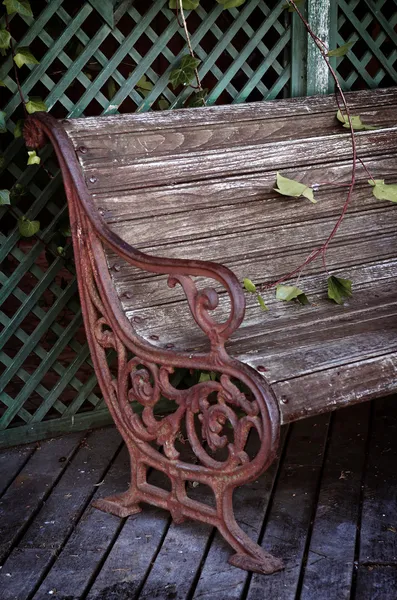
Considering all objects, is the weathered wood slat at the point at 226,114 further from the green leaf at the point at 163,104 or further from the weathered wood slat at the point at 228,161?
the green leaf at the point at 163,104

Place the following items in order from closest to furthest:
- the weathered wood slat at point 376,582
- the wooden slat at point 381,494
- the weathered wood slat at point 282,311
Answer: the weathered wood slat at point 376,582
the wooden slat at point 381,494
the weathered wood slat at point 282,311

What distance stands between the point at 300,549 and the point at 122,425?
0.62 metres

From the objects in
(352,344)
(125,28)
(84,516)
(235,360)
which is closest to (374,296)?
(352,344)

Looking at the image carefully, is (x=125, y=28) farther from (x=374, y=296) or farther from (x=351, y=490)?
(x=351, y=490)

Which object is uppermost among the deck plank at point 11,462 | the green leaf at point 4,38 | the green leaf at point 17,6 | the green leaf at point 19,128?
the green leaf at point 17,6

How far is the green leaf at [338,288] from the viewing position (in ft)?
9.13

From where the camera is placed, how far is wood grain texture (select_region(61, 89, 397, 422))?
7.73 ft

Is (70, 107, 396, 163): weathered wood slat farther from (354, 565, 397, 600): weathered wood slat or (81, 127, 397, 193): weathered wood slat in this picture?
(354, 565, 397, 600): weathered wood slat

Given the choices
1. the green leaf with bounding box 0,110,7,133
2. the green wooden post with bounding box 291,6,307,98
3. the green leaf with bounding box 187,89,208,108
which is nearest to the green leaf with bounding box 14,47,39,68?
the green leaf with bounding box 0,110,7,133

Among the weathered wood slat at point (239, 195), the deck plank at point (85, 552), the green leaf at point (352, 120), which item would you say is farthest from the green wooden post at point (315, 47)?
the deck plank at point (85, 552)

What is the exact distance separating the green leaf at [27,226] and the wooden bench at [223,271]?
36 cm

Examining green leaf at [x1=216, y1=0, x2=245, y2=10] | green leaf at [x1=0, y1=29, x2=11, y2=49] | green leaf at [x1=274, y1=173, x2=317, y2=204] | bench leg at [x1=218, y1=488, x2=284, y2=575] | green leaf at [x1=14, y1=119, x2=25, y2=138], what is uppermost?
green leaf at [x1=0, y1=29, x2=11, y2=49]

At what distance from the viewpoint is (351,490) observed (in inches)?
105

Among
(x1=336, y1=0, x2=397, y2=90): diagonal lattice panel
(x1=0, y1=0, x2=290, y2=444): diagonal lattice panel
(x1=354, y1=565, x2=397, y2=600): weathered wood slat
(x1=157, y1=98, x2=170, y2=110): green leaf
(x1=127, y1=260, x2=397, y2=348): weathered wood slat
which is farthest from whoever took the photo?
(x1=336, y1=0, x2=397, y2=90): diagonal lattice panel
